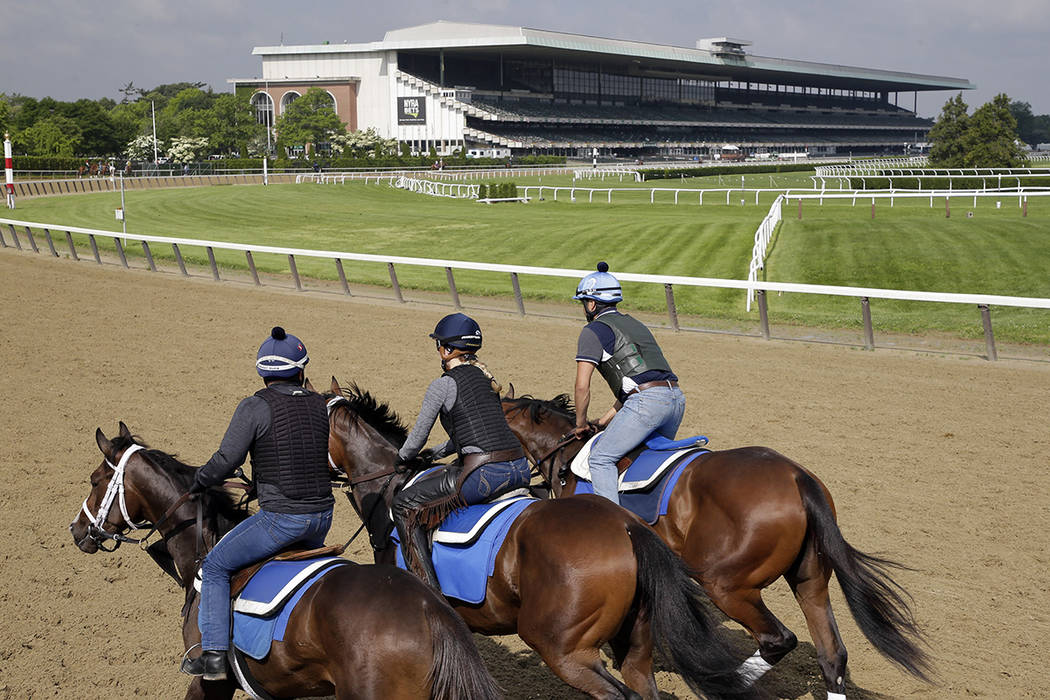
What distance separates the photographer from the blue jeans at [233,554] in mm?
4395

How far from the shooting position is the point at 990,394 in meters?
11.8

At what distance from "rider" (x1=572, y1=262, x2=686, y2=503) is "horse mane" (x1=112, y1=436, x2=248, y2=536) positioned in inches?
80.1

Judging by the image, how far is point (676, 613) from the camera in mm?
4387

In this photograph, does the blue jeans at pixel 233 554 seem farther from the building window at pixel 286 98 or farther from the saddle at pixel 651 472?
the building window at pixel 286 98

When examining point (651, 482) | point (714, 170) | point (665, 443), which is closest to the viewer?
point (651, 482)

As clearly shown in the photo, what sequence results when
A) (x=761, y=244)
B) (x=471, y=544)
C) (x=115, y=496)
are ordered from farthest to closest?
(x=761, y=244) < (x=115, y=496) < (x=471, y=544)

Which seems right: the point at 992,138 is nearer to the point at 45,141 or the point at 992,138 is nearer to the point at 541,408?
the point at 541,408

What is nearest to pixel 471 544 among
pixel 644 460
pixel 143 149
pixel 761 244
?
pixel 644 460

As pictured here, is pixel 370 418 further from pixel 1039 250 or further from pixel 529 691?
pixel 1039 250

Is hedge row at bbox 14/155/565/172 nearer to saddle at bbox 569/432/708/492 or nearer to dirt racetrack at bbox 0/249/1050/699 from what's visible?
dirt racetrack at bbox 0/249/1050/699

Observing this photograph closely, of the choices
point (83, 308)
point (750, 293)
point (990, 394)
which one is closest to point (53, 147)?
point (83, 308)

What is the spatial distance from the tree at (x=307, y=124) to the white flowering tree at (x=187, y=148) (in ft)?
25.3

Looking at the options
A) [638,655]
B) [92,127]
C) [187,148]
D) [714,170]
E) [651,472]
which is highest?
[92,127]

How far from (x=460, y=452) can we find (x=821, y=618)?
213 cm
